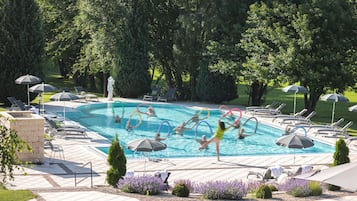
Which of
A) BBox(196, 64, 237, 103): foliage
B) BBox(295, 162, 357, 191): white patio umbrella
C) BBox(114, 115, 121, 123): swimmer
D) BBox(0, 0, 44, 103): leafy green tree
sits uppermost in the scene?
BBox(0, 0, 44, 103): leafy green tree

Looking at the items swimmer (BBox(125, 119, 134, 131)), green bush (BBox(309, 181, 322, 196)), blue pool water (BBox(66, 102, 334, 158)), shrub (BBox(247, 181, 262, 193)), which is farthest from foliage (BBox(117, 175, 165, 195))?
swimmer (BBox(125, 119, 134, 131))

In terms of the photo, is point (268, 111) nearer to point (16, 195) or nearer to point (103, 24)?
point (103, 24)

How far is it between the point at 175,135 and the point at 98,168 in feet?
25.5

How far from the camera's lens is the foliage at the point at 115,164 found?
43.1ft

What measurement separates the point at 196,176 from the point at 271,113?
13.4 metres

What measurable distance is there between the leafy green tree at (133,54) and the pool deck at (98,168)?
46.5 feet

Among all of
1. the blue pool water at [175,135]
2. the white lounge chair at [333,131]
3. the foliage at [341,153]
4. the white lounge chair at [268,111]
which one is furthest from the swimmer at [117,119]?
the foliage at [341,153]

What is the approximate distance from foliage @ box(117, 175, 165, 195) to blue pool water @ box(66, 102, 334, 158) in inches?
252

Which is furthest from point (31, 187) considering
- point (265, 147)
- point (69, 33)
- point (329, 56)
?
point (69, 33)

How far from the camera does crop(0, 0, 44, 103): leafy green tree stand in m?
28.7

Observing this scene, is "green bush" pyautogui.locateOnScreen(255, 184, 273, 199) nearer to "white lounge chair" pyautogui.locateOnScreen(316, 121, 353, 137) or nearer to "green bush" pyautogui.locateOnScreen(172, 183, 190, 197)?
"green bush" pyautogui.locateOnScreen(172, 183, 190, 197)

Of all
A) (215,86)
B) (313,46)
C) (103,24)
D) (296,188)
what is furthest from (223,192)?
(103,24)

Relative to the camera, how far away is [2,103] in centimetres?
2969

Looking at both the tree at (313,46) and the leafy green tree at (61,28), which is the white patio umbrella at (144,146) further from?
the leafy green tree at (61,28)
